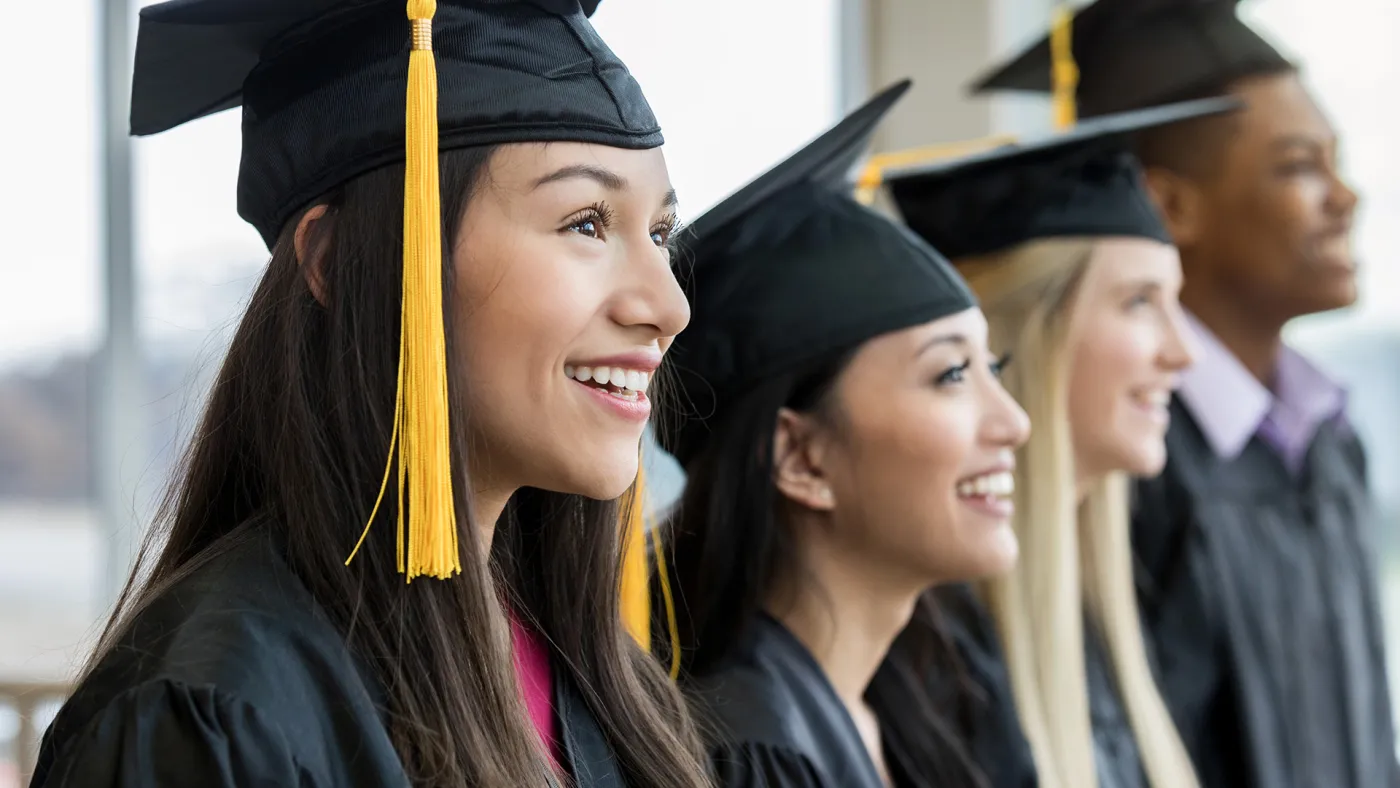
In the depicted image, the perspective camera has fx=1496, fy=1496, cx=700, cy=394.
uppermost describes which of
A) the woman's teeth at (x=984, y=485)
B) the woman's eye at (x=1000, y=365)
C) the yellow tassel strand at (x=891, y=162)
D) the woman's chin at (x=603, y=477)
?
the yellow tassel strand at (x=891, y=162)

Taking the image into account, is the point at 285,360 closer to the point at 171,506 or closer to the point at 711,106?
the point at 171,506

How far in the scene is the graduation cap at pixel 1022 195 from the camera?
1.99 metres

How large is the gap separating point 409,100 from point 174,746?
0.44 meters

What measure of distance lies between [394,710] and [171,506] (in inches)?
9.8

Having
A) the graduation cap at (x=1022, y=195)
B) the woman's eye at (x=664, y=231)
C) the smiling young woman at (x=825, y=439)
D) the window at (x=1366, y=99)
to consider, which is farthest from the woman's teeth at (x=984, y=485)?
the window at (x=1366, y=99)

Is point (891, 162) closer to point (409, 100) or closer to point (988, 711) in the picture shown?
point (988, 711)

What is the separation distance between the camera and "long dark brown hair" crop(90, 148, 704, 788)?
1001 millimetres

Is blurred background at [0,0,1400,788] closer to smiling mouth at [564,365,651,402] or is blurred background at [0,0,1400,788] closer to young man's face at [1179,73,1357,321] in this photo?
young man's face at [1179,73,1357,321]

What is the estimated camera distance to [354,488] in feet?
3.34

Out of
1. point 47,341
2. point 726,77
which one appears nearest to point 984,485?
point 726,77

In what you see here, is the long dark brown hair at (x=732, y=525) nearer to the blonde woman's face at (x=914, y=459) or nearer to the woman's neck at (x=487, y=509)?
the blonde woman's face at (x=914, y=459)

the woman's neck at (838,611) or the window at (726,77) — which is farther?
the window at (726,77)

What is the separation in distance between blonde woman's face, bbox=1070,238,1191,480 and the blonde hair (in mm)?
28

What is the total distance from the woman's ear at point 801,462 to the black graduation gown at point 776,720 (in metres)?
0.14
